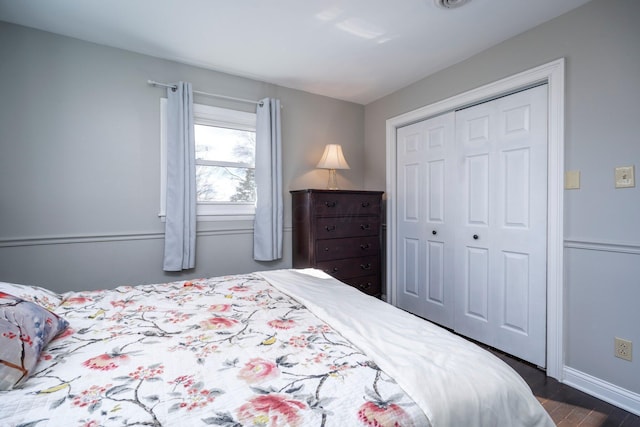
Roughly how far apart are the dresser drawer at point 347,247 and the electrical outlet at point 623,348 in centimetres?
182

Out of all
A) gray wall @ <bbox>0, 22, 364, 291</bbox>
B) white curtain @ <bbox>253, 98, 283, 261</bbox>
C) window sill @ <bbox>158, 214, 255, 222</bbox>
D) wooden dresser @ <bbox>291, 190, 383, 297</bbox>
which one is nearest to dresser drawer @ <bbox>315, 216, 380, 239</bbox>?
wooden dresser @ <bbox>291, 190, 383, 297</bbox>

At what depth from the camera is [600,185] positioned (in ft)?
5.77

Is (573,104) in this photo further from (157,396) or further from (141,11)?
(141,11)

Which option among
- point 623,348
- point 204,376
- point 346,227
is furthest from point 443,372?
point 346,227

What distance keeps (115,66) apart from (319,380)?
8.92 feet

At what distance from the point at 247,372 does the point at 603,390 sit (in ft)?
7.23

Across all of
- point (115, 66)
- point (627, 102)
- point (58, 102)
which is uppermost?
point (115, 66)

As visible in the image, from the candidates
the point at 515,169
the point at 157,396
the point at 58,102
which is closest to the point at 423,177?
the point at 515,169

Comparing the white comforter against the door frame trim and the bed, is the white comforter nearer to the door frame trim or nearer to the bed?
the bed

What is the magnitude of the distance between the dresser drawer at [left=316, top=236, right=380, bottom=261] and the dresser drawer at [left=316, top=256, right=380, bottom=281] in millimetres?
48

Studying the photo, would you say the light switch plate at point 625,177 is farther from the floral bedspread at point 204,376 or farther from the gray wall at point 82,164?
the gray wall at point 82,164

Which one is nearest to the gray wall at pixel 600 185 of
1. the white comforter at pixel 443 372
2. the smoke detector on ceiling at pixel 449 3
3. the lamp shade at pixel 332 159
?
the smoke detector on ceiling at pixel 449 3

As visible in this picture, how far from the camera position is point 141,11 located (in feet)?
6.19

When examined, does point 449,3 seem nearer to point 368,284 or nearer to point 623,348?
point 623,348
